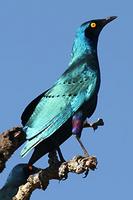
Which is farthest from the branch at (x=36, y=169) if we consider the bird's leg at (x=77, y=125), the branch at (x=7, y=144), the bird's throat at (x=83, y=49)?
the bird's throat at (x=83, y=49)

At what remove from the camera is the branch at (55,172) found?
6.64 metres

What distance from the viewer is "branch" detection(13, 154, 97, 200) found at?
6.64m

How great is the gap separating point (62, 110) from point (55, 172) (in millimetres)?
934

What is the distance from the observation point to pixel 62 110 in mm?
7633

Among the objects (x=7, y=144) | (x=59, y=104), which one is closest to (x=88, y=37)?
(x=59, y=104)

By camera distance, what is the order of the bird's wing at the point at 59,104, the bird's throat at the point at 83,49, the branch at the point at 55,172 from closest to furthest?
1. the branch at the point at 55,172
2. the bird's wing at the point at 59,104
3. the bird's throat at the point at 83,49

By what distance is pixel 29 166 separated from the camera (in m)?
7.78

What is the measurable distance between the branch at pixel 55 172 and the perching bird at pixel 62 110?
1.17ft

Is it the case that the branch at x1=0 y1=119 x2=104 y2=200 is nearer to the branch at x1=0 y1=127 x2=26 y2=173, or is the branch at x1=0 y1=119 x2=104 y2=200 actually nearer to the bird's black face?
the branch at x1=0 y1=127 x2=26 y2=173

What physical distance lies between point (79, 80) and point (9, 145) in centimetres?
141

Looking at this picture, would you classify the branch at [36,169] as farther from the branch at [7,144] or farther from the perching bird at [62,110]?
the perching bird at [62,110]

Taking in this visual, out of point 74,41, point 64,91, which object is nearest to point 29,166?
point 64,91

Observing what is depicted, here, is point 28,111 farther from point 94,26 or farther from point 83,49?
point 94,26

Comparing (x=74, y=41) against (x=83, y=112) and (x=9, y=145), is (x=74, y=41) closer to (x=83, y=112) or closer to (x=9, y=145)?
(x=83, y=112)
